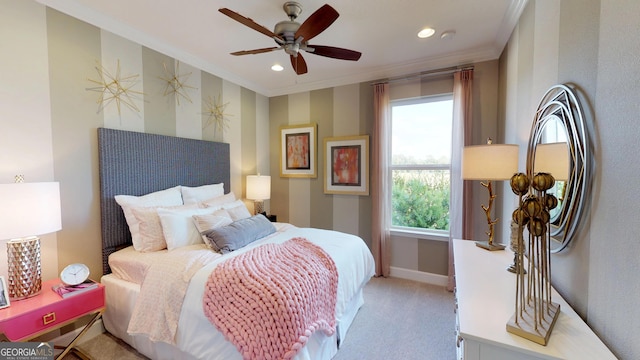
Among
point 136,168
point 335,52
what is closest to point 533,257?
point 335,52

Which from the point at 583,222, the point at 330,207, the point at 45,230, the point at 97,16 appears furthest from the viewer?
the point at 330,207

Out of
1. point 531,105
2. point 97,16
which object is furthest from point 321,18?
point 97,16

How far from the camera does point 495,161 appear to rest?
1.58 metres

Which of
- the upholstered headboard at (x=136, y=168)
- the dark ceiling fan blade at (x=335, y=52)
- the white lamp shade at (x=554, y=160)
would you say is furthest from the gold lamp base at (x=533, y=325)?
the upholstered headboard at (x=136, y=168)

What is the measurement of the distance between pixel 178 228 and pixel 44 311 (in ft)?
2.87

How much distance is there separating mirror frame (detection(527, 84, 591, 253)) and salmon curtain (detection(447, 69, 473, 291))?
1654 millimetres

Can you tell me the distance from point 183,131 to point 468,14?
3.15 metres

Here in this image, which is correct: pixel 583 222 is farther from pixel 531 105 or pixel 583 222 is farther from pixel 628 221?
pixel 531 105

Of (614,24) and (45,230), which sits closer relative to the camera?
(614,24)

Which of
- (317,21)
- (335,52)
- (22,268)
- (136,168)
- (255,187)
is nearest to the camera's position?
(22,268)

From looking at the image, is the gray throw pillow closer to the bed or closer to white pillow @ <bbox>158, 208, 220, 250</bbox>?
the bed

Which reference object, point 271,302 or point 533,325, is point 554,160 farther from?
point 271,302

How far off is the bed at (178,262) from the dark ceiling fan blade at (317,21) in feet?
5.54

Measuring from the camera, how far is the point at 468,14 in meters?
2.14
